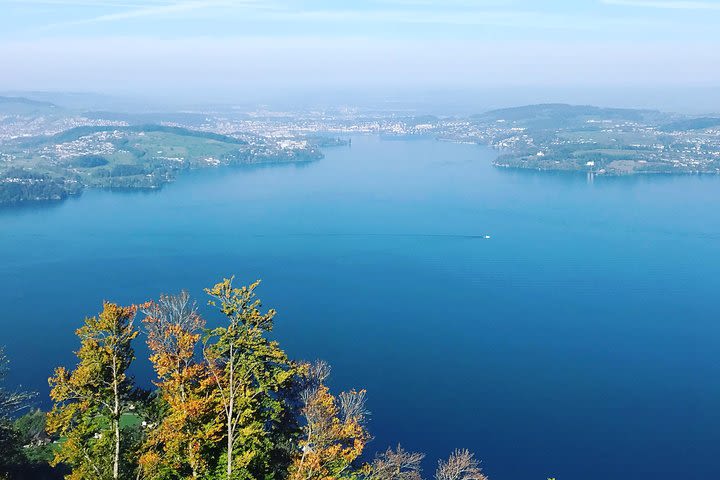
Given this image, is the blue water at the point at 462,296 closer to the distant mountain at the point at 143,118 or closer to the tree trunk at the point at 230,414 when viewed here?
the tree trunk at the point at 230,414

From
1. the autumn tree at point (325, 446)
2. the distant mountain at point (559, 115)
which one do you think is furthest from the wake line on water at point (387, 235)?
the distant mountain at point (559, 115)

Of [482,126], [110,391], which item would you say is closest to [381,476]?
[110,391]

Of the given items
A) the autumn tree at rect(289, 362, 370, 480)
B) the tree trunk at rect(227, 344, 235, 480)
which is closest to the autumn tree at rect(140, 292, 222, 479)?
the tree trunk at rect(227, 344, 235, 480)

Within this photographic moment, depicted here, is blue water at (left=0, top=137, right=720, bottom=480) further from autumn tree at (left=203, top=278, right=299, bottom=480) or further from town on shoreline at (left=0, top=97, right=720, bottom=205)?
town on shoreline at (left=0, top=97, right=720, bottom=205)

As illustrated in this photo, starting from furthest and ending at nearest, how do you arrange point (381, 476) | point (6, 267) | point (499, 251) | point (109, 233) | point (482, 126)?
point (482, 126) → point (109, 233) → point (499, 251) → point (6, 267) → point (381, 476)

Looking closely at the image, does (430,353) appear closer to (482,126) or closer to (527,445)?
(527,445)

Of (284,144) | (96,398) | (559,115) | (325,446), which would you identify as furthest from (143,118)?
(325,446)
